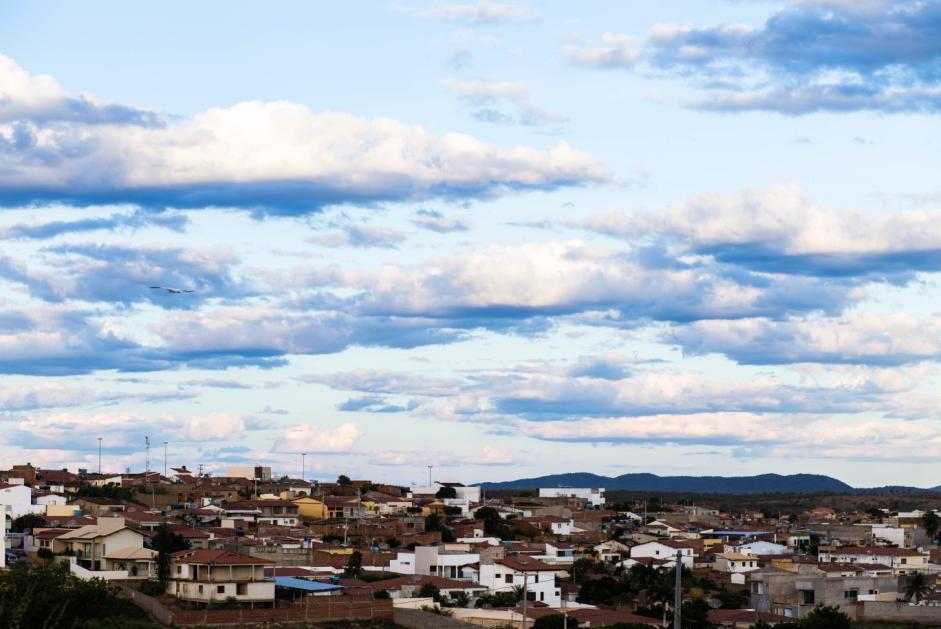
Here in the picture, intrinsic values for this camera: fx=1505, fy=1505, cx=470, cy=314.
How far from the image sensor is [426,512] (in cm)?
13212

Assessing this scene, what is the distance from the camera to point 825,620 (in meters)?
71.8

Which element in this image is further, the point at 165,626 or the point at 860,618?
the point at 860,618

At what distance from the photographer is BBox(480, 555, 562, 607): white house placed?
267ft

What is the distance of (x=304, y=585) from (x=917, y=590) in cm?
3479

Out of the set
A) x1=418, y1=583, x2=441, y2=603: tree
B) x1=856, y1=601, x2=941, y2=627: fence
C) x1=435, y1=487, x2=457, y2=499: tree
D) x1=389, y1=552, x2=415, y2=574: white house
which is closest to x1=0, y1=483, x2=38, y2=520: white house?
x1=389, y1=552, x2=415, y2=574: white house

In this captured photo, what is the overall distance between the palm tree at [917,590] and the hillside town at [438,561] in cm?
13

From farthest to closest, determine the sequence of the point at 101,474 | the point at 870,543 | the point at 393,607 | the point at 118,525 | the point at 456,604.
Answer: the point at 101,474, the point at 870,543, the point at 118,525, the point at 456,604, the point at 393,607

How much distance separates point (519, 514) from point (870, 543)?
3106 centimetres

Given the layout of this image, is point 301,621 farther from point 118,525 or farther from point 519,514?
point 519,514

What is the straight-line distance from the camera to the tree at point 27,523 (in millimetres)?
92481

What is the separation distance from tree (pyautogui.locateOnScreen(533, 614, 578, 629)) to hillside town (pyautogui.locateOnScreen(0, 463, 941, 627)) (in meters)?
0.15

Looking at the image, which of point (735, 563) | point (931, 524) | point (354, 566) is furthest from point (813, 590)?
point (931, 524)

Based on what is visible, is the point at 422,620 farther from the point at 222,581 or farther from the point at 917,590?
the point at 917,590

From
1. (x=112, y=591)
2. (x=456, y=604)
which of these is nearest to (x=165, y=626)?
(x=112, y=591)
